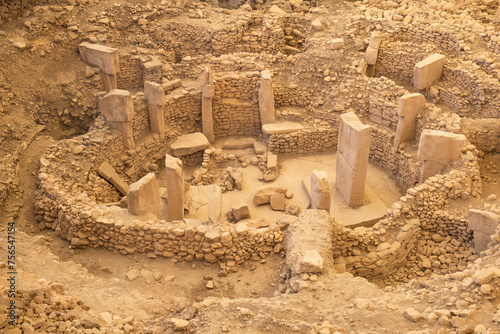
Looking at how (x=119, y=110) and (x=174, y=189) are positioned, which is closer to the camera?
(x=174, y=189)

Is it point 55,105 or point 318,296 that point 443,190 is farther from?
point 55,105

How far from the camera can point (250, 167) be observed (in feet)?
44.4

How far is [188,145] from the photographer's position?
1377cm

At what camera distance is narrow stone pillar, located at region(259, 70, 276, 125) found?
13625mm

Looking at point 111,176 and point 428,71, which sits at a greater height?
point 428,71

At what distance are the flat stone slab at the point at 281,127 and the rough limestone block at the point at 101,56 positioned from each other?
4274 millimetres

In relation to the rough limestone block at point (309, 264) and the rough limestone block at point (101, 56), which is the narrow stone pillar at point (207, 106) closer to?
the rough limestone block at point (101, 56)

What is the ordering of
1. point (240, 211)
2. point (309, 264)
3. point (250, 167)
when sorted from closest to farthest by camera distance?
point (309, 264)
point (240, 211)
point (250, 167)

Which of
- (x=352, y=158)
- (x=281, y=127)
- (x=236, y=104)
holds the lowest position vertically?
(x=281, y=127)

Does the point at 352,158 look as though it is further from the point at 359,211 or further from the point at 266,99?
the point at 266,99

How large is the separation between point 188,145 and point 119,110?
221 centimetres

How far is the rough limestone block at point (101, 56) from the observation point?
14.1 metres

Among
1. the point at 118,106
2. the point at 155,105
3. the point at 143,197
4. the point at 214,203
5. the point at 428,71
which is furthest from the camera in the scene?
A: the point at 428,71

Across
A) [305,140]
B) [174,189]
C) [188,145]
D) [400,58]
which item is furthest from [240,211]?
[400,58]
